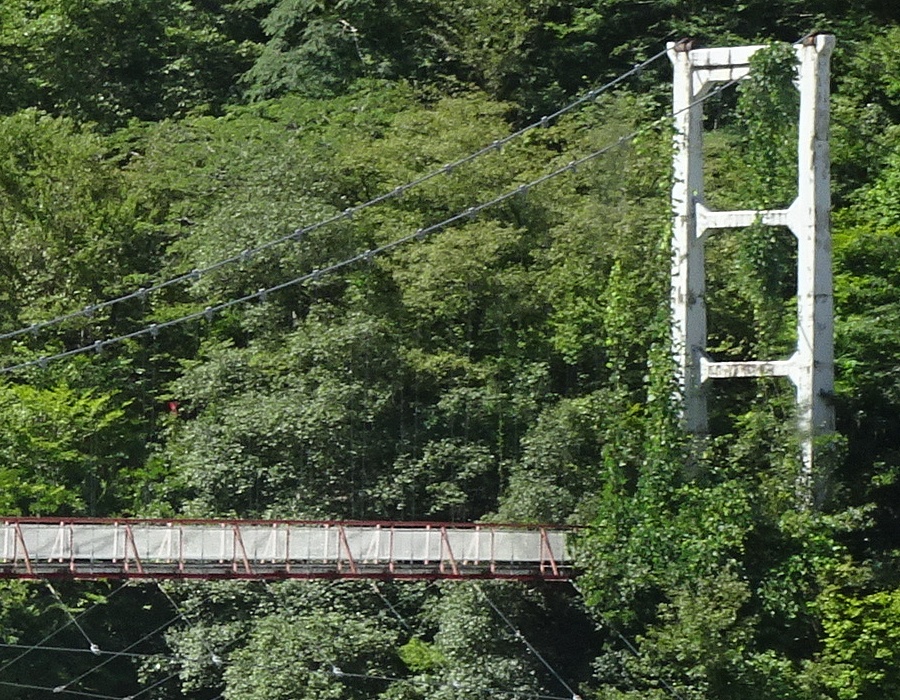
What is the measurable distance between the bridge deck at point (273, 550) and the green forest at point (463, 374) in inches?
33.3

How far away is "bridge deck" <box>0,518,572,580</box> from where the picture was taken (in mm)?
24891

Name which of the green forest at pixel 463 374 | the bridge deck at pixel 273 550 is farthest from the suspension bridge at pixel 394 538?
the green forest at pixel 463 374

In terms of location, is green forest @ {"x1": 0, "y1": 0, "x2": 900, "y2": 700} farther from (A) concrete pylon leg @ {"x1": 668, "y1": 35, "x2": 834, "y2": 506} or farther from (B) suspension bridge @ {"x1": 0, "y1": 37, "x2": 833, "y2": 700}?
(B) suspension bridge @ {"x1": 0, "y1": 37, "x2": 833, "y2": 700}

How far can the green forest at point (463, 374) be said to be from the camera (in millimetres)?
25641

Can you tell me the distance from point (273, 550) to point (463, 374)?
5453 millimetres

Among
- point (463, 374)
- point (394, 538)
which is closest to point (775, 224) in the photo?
point (463, 374)

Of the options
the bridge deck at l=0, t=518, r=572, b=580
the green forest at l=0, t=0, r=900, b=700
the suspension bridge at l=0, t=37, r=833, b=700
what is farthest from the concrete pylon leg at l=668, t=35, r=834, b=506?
the bridge deck at l=0, t=518, r=572, b=580

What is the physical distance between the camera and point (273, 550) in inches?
1002

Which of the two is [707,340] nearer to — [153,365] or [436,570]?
[436,570]

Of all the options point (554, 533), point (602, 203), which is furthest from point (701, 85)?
point (554, 533)

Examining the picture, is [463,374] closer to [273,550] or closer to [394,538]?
[394,538]

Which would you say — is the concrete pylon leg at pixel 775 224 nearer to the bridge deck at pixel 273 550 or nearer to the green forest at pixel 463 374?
the green forest at pixel 463 374

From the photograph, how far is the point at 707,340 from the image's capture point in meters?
29.2

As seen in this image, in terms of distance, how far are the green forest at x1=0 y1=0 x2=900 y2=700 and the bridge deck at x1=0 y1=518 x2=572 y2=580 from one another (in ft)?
2.78
